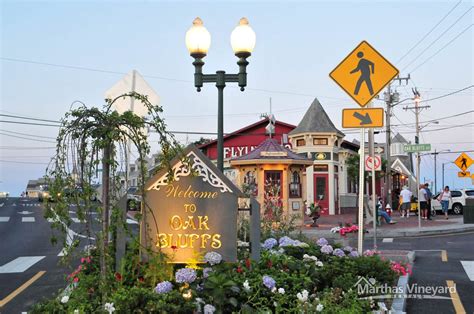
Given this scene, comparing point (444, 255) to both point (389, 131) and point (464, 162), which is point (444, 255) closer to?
point (464, 162)

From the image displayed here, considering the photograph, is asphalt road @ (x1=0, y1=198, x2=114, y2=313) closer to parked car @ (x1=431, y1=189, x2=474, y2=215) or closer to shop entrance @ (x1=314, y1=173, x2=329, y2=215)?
A: shop entrance @ (x1=314, y1=173, x2=329, y2=215)

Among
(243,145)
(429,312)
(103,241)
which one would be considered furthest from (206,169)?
(243,145)

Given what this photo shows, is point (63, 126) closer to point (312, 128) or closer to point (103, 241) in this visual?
point (103, 241)

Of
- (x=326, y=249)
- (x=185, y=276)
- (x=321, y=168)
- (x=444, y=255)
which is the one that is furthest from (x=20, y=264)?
(x=321, y=168)

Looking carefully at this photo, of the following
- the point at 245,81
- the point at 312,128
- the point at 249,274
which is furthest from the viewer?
the point at 312,128

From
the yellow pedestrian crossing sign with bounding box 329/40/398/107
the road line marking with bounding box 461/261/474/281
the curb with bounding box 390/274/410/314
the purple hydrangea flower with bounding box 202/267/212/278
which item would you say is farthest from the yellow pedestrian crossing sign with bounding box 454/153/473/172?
the purple hydrangea flower with bounding box 202/267/212/278

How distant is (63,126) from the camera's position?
A: 4750 millimetres

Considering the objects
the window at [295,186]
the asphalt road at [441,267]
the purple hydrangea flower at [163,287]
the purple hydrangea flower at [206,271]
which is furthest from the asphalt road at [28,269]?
the window at [295,186]

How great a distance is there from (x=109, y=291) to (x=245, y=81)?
5.21 metres

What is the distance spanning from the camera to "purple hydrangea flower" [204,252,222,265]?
5.86 meters

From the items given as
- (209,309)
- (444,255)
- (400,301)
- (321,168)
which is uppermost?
(321,168)

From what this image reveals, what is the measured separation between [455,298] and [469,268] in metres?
3.17

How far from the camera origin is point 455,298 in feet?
24.2
